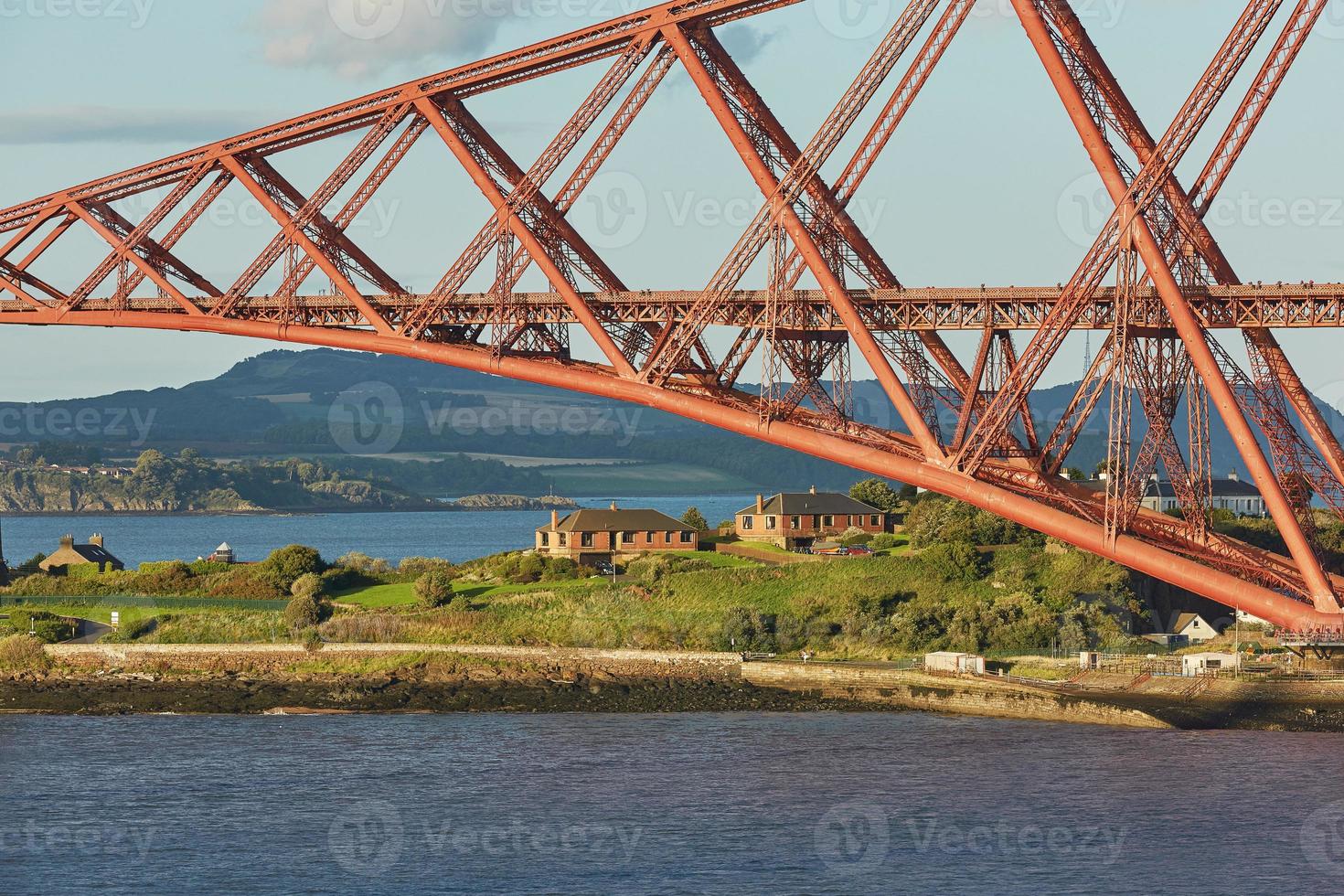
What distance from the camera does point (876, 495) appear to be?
98.2m

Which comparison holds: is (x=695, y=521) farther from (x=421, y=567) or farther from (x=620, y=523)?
(x=421, y=567)

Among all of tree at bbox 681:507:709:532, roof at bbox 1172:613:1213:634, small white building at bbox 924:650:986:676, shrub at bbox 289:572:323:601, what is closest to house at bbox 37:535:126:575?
shrub at bbox 289:572:323:601

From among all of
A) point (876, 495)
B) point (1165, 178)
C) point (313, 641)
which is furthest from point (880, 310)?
point (876, 495)

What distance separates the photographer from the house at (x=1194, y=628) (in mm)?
65312

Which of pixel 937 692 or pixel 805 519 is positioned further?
pixel 805 519

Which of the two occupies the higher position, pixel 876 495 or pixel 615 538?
pixel 876 495

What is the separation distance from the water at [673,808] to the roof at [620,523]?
28.4 metres

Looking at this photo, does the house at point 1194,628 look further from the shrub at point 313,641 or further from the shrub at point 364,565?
the shrub at point 364,565

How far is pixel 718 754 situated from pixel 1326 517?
111 feet

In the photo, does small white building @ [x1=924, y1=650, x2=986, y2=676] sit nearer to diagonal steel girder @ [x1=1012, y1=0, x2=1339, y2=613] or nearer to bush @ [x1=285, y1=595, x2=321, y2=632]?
diagonal steel girder @ [x1=1012, y1=0, x2=1339, y2=613]

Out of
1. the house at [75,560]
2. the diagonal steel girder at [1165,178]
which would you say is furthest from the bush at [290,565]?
the diagonal steel girder at [1165,178]

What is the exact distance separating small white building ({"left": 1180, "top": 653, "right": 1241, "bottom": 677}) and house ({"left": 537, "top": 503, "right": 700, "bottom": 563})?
30.8 meters

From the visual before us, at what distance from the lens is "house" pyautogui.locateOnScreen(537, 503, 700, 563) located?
84.4 meters

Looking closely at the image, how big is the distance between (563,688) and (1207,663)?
19.6 m
